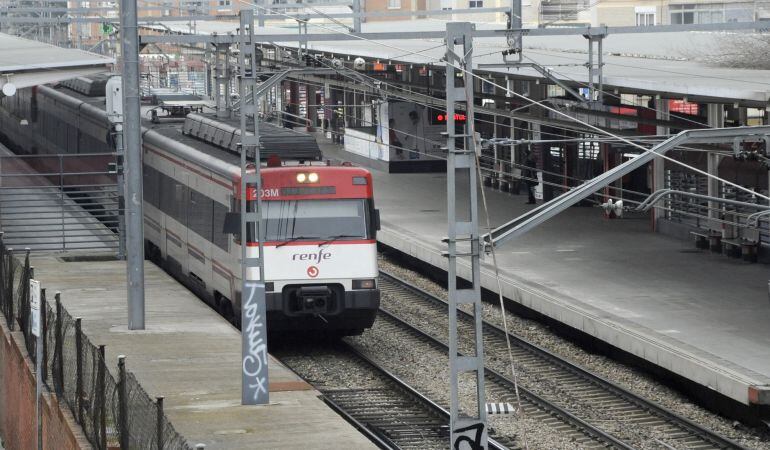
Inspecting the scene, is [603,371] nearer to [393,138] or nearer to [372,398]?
[372,398]

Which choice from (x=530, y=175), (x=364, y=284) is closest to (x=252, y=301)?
(x=364, y=284)

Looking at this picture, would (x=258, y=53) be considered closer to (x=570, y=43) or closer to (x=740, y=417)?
(x=570, y=43)

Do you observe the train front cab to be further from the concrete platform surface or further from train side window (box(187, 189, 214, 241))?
train side window (box(187, 189, 214, 241))

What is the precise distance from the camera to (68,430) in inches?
499

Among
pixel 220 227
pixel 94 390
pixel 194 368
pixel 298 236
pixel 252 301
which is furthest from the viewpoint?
pixel 220 227

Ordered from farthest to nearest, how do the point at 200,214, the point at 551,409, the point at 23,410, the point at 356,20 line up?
the point at 356,20 → the point at 200,214 → the point at 551,409 → the point at 23,410

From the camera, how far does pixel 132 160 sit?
19094 millimetres

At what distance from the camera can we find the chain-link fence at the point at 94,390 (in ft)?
32.8

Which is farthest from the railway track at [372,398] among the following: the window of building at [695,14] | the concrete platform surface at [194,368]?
the window of building at [695,14]

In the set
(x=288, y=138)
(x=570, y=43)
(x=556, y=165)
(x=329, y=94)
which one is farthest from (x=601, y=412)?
(x=329, y=94)

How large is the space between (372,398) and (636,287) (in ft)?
24.3

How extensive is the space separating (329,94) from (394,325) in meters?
31.4

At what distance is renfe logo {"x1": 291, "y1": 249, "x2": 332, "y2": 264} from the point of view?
1888 centimetres

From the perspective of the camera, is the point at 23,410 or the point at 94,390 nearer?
the point at 94,390
